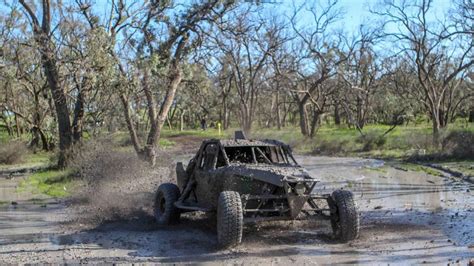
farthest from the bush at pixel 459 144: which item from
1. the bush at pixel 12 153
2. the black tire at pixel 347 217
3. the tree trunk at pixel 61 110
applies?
the bush at pixel 12 153

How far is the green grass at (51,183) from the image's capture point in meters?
19.7

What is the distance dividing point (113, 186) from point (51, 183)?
233 inches

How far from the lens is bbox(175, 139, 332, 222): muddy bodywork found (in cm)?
983

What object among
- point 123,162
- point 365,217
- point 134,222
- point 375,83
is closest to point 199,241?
point 134,222

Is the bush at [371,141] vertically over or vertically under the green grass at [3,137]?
under

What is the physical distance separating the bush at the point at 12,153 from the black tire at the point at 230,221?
84.4 ft

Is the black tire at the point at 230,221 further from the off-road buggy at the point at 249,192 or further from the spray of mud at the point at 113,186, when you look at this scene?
the spray of mud at the point at 113,186

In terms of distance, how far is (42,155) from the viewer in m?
37.4

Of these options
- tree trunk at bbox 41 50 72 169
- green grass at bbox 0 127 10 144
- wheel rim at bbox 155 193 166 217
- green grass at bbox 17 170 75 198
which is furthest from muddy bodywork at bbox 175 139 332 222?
green grass at bbox 0 127 10 144

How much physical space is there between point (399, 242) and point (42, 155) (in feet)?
103

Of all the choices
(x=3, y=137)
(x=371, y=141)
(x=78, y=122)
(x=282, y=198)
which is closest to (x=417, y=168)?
(x=371, y=141)

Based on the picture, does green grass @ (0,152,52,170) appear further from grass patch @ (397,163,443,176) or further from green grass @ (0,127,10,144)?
grass patch @ (397,163,443,176)


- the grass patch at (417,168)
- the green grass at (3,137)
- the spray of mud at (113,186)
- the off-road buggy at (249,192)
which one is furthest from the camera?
the green grass at (3,137)

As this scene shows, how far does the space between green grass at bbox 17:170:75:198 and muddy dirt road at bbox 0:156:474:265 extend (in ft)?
11.0
